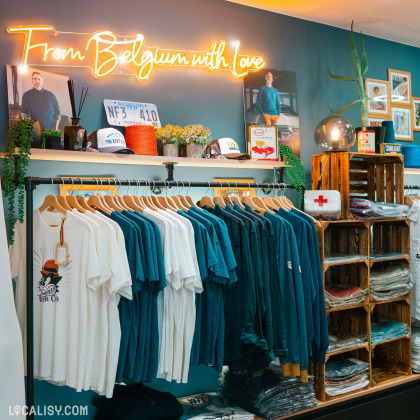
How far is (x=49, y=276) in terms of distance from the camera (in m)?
2.30

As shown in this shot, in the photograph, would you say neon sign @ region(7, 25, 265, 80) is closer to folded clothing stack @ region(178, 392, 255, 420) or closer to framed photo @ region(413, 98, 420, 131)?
framed photo @ region(413, 98, 420, 131)

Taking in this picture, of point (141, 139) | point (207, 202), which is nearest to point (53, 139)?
point (141, 139)

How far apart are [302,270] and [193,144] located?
1.02 metres

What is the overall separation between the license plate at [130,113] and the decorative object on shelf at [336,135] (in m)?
1.19

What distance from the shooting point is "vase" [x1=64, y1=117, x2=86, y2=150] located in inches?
103

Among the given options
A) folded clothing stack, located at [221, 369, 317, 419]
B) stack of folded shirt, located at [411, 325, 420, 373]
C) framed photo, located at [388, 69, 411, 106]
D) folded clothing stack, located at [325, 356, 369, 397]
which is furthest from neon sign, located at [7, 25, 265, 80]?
stack of folded shirt, located at [411, 325, 420, 373]

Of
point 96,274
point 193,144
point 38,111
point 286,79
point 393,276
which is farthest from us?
point 286,79

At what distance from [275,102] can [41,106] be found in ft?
5.81

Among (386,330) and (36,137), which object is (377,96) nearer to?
(386,330)

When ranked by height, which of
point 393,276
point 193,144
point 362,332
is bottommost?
point 362,332

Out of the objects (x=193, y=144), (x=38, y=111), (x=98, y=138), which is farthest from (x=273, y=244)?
(x=38, y=111)

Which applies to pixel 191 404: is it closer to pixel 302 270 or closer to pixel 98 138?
pixel 302 270

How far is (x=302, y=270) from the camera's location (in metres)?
2.81

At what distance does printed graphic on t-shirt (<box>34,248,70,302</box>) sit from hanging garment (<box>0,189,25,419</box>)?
5.44ft
